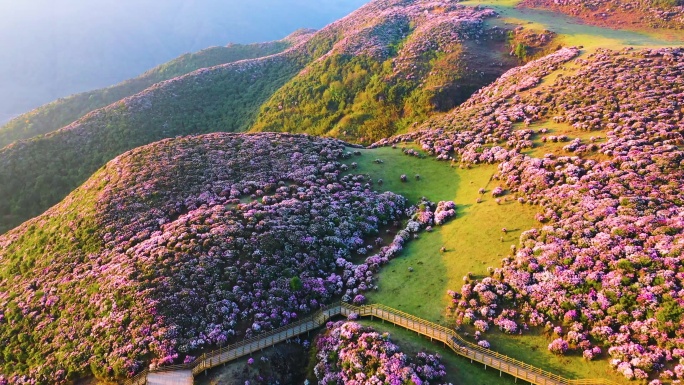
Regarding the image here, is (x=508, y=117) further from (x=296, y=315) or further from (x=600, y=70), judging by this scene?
(x=296, y=315)

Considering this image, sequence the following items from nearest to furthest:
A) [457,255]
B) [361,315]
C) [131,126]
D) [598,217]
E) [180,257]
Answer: [361,315] → [598,217] → [180,257] → [457,255] → [131,126]

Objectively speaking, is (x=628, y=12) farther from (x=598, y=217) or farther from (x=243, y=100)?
(x=243, y=100)

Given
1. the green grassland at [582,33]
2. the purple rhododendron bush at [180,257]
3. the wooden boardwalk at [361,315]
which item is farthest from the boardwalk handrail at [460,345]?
the green grassland at [582,33]

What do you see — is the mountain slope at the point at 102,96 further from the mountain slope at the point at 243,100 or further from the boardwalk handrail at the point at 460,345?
the boardwalk handrail at the point at 460,345

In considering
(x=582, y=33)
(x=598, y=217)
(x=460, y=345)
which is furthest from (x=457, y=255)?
(x=582, y=33)

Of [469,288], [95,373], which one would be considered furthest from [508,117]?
[95,373]

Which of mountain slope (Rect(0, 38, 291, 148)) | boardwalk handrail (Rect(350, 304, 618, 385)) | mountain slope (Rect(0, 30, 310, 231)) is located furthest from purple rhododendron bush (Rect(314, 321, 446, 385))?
mountain slope (Rect(0, 38, 291, 148))
